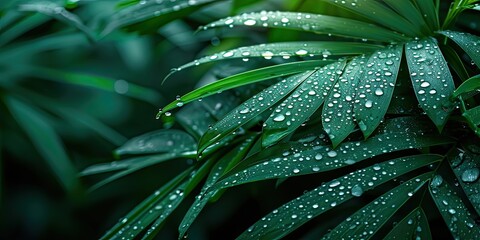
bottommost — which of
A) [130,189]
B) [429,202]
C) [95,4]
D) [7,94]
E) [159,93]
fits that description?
[429,202]

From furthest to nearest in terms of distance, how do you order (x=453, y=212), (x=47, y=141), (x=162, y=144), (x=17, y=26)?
(x=47, y=141) < (x=17, y=26) < (x=162, y=144) < (x=453, y=212)

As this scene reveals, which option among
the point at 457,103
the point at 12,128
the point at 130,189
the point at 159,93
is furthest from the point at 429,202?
the point at 12,128

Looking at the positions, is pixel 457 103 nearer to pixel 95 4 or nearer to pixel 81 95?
pixel 95 4

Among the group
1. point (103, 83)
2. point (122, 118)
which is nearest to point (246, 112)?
point (103, 83)

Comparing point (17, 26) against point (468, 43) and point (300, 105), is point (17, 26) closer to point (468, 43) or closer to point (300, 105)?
point (300, 105)

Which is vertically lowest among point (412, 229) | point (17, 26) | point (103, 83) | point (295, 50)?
point (412, 229)
